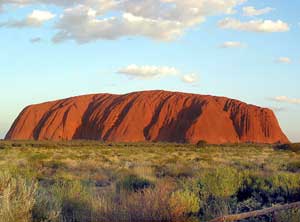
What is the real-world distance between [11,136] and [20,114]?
592 cm

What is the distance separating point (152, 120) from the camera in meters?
103

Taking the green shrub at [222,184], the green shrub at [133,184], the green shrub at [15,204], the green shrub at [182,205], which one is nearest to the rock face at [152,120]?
the green shrub at [133,184]

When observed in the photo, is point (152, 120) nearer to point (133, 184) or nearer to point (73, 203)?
point (133, 184)

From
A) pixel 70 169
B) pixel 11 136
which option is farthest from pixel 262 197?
pixel 11 136

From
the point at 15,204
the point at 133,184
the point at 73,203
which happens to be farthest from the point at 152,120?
the point at 15,204

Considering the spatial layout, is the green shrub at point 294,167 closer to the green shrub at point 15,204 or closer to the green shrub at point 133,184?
the green shrub at point 133,184

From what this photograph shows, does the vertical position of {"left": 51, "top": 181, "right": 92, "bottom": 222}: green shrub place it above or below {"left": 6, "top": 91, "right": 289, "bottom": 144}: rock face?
above

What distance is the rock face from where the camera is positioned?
98.1 meters

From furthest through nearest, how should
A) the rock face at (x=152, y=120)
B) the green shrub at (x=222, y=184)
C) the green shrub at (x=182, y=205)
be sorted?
the rock face at (x=152, y=120)
the green shrub at (x=222, y=184)
the green shrub at (x=182, y=205)

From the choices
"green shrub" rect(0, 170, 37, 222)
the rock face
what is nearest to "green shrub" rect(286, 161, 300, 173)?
"green shrub" rect(0, 170, 37, 222)

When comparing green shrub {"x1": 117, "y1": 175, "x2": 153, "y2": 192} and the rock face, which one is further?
the rock face

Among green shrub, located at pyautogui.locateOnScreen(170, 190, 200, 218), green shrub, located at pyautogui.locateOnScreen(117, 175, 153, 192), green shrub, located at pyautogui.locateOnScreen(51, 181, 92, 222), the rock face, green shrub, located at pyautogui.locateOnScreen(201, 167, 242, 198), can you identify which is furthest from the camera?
the rock face

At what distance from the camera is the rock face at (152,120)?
98.1 meters

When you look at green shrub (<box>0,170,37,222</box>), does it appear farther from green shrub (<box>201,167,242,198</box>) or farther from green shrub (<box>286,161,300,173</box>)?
green shrub (<box>286,161,300,173</box>)
